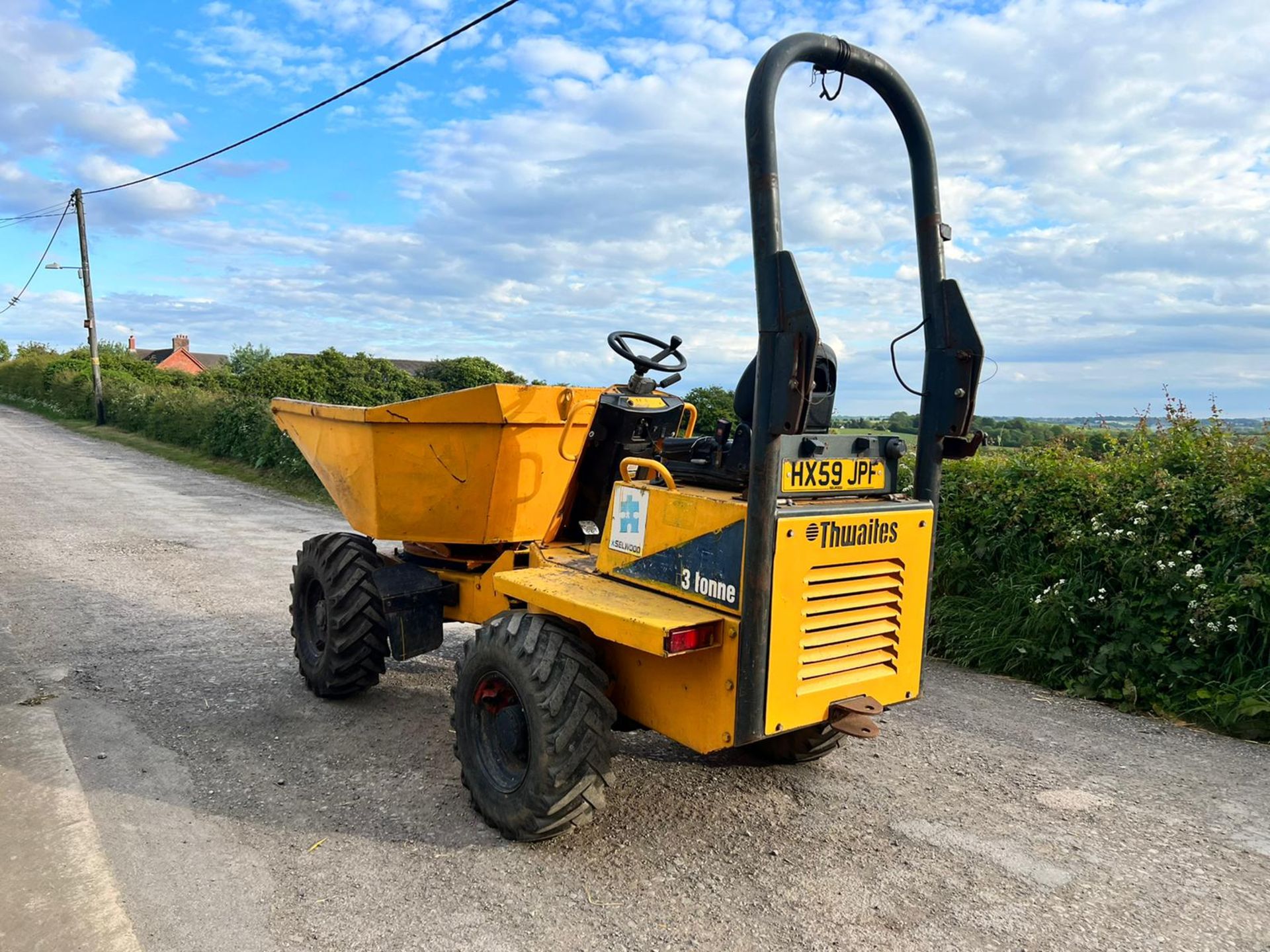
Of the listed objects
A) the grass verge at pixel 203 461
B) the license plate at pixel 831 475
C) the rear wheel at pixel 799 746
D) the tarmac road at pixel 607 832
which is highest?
the license plate at pixel 831 475

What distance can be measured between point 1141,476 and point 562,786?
14.9 ft

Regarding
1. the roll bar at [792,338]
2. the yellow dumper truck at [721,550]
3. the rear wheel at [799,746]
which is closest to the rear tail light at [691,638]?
the yellow dumper truck at [721,550]

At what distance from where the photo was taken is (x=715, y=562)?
3.43 m

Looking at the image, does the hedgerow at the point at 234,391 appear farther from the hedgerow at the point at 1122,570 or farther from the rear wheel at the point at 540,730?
the rear wheel at the point at 540,730

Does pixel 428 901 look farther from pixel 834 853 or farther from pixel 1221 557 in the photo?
pixel 1221 557

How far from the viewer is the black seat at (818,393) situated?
3486mm

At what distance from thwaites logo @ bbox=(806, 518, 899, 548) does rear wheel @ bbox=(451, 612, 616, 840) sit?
1025 millimetres

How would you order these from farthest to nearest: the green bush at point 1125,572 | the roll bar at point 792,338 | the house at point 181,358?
the house at point 181,358, the green bush at point 1125,572, the roll bar at point 792,338

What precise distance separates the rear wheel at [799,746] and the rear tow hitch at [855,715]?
1.90 ft

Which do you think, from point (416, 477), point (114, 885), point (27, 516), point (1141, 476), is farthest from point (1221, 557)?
point (27, 516)

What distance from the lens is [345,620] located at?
202 inches

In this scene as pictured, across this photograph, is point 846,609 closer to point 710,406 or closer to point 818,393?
point 818,393

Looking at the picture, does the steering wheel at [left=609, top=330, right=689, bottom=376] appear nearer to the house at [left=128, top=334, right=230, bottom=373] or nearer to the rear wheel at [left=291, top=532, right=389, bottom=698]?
the rear wheel at [left=291, top=532, right=389, bottom=698]

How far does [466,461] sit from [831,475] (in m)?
2.07
